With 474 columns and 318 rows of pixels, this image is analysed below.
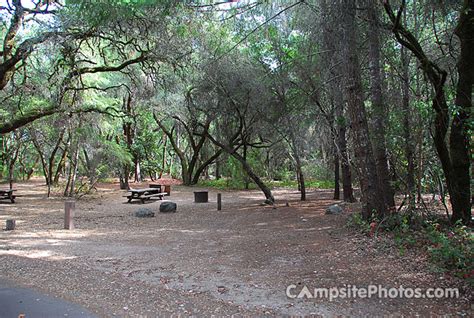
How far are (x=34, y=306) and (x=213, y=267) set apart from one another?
2.62 metres

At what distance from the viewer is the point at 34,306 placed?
4.61m

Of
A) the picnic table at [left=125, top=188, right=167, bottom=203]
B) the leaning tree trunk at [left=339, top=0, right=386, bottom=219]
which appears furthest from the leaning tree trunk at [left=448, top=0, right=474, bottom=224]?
the picnic table at [left=125, top=188, right=167, bottom=203]

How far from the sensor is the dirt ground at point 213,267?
14.4 ft

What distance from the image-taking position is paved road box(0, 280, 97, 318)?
171 inches

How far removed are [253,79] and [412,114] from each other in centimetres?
718

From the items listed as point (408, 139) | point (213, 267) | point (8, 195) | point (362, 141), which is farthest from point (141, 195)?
point (408, 139)

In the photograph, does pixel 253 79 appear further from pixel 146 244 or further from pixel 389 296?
pixel 389 296

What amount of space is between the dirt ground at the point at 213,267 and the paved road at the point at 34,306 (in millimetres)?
169

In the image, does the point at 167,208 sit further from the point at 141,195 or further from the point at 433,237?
the point at 433,237

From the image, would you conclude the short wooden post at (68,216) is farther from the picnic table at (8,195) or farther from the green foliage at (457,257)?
the green foliage at (457,257)

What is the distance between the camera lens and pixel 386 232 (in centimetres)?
786

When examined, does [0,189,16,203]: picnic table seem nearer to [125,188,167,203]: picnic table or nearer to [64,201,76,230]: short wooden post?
[125,188,167,203]: picnic table

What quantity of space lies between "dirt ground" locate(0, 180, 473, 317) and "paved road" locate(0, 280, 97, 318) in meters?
0.17

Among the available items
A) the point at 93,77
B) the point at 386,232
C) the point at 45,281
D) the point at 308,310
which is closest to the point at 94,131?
the point at 93,77
